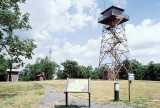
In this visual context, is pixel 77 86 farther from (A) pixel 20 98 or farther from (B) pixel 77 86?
(A) pixel 20 98

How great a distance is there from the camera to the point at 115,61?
37.6 metres

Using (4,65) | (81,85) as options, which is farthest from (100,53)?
(4,65)

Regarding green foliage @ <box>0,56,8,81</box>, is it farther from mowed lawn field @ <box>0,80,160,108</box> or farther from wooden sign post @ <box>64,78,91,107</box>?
wooden sign post @ <box>64,78,91,107</box>

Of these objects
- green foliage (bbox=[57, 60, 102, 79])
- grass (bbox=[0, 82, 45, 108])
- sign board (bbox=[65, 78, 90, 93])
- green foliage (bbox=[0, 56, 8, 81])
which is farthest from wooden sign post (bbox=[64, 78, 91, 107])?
green foliage (bbox=[57, 60, 102, 79])

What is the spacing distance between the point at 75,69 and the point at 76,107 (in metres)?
65.4

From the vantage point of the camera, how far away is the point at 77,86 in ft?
29.0

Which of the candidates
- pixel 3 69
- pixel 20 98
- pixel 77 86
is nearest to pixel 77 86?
pixel 77 86

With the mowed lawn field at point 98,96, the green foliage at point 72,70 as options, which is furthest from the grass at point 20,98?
the green foliage at point 72,70

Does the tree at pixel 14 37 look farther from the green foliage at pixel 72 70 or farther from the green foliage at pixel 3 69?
the green foliage at pixel 72 70

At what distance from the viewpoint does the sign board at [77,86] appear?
856 centimetres

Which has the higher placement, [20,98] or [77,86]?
[77,86]

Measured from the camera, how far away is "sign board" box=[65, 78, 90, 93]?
856 cm

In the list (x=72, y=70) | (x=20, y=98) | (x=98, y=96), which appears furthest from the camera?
(x=72, y=70)

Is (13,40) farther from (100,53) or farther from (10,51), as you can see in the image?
(100,53)
